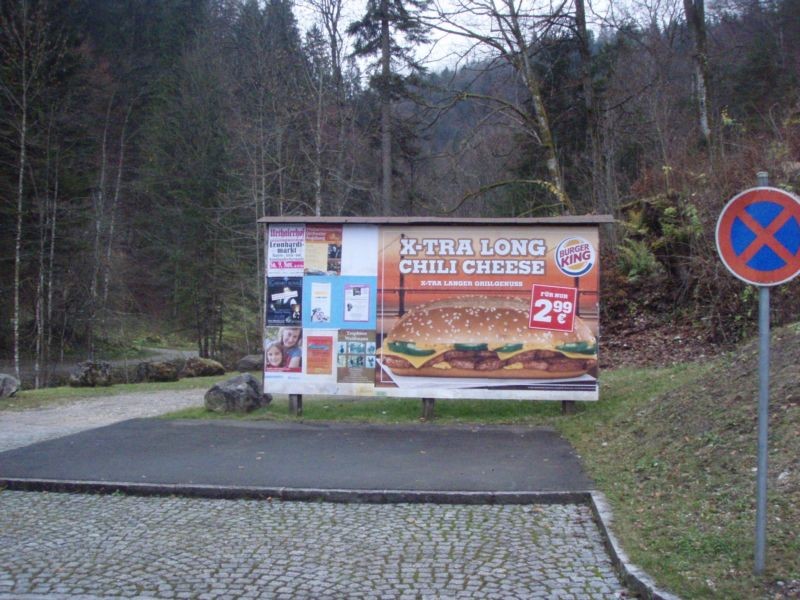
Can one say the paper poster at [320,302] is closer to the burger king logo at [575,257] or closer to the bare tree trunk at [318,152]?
the burger king logo at [575,257]

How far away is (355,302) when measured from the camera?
1193 centimetres

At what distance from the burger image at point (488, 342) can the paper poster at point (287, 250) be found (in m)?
1.87

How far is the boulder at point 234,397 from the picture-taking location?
1299cm

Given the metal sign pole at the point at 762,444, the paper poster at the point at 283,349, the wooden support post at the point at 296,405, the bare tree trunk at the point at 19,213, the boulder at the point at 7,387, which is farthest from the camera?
the bare tree trunk at the point at 19,213

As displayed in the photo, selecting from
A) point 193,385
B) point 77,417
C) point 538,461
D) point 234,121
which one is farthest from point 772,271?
point 234,121

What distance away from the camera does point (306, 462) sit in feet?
29.8

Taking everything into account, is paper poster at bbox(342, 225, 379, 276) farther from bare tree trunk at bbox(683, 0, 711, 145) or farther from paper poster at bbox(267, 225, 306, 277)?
bare tree trunk at bbox(683, 0, 711, 145)

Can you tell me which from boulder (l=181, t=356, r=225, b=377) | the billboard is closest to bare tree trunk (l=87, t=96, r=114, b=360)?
boulder (l=181, t=356, r=225, b=377)

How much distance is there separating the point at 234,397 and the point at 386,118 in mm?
19401

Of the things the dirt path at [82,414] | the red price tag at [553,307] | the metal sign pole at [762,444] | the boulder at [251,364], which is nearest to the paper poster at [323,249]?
the red price tag at [553,307]

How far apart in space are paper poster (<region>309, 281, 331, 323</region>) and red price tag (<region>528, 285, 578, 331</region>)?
3.13 m

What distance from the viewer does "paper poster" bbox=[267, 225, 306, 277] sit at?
12.0 metres

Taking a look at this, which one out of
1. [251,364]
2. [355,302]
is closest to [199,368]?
[251,364]

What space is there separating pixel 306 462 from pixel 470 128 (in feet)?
51.4
